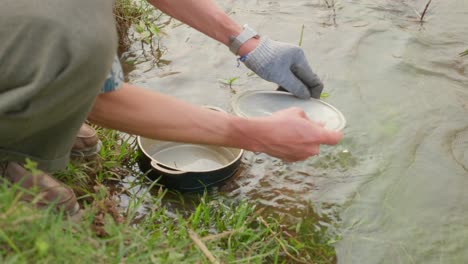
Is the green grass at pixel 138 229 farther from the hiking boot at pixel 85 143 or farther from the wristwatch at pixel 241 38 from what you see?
the wristwatch at pixel 241 38

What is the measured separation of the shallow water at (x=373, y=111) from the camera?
273 centimetres

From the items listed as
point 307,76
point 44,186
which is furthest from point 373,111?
point 44,186

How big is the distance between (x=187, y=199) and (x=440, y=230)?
1081mm

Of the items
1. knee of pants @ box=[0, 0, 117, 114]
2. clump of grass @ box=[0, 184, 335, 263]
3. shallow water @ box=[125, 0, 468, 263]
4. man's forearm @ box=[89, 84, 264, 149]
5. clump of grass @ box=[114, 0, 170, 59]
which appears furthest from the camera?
clump of grass @ box=[114, 0, 170, 59]

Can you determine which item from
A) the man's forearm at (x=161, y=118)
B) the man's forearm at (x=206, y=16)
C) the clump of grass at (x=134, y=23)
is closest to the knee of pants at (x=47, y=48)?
the man's forearm at (x=161, y=118)

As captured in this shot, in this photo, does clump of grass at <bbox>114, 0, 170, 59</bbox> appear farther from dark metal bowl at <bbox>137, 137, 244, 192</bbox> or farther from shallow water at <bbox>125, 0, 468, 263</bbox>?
dark metal bowl at <bbox>137, 137, 244, 192</bbox>

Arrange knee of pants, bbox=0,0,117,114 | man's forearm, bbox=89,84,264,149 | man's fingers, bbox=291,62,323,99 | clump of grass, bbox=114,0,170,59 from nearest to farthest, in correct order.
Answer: knee of pants, bbox=0,0,117,114, man's forearm, bbox=89,84,264,149, man's fingers, bbox=291,62,323,99, clump of grass, bbox=114,0,170,59

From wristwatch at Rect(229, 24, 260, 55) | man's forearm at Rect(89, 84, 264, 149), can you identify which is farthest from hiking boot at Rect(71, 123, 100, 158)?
wristwatch at Rect(229, 24, 260, 55)

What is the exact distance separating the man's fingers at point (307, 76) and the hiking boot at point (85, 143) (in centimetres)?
93

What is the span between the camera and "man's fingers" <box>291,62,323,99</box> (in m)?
2.83

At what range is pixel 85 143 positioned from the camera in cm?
277

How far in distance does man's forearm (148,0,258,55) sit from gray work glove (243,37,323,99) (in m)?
0.08

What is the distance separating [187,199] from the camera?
9.22 feet

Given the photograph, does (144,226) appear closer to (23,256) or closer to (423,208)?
(23,256)
